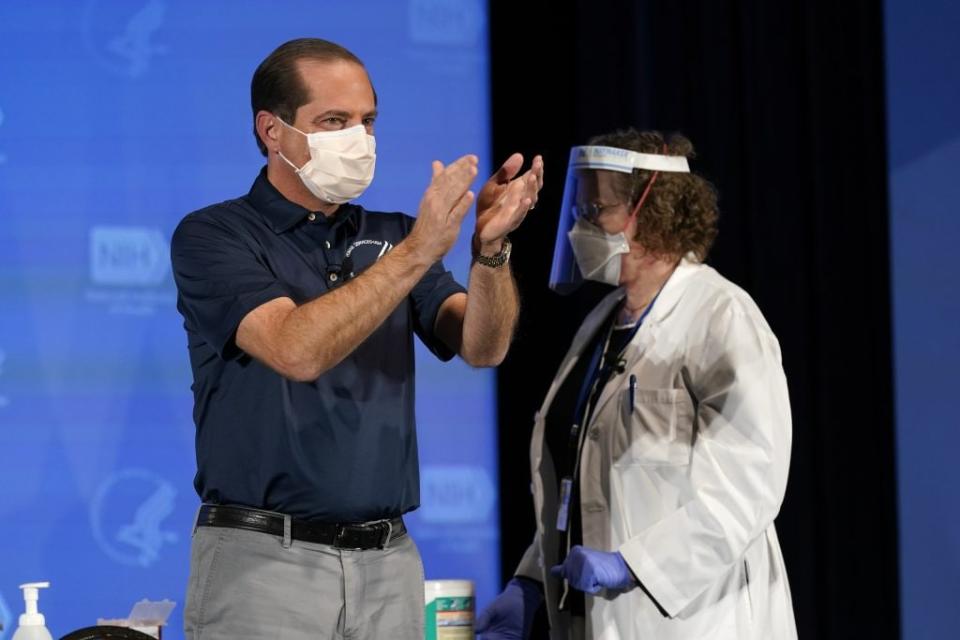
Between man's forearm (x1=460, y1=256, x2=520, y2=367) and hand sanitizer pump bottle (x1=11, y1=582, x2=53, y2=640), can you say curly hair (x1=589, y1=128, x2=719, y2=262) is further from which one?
hand sanitizer pump bottle (x1=11, y1=582, x2=53, y2=640)

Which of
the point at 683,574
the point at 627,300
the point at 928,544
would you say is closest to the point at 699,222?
the point at 627,300

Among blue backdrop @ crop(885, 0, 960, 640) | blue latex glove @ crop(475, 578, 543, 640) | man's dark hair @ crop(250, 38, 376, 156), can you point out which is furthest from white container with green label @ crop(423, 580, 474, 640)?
blue backdrop @ crop(885, 0, 960, 640)

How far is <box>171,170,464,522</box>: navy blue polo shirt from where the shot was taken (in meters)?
1.87

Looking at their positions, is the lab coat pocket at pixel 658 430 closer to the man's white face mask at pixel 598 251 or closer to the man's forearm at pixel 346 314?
the man's white face mask at pixel 598 251

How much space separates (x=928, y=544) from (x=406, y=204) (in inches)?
74.9

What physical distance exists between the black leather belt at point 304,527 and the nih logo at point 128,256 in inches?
54.6

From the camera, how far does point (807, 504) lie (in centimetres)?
375

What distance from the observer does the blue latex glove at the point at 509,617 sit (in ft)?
9.37

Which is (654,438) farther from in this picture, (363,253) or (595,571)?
(363,253)

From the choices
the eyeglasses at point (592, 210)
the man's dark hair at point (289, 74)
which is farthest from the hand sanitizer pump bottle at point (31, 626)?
the eyeglasses at point (592, 210)

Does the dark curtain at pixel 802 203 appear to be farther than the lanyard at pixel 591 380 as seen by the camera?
Yes

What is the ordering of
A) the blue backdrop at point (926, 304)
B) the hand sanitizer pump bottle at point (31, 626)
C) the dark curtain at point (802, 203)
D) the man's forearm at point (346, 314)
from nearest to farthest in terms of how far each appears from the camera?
the man's forearm at point (346, 314), the hand sanitizer pump bottle at point (31, 626), the dark curtain at point (802, 203), the blue backdrop at point (926, 304)

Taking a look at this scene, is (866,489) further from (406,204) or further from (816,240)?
(406,204)

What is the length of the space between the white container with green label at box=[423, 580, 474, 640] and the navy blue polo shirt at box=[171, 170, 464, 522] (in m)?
0.74
